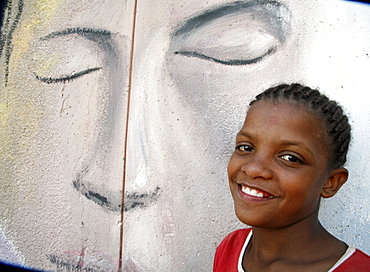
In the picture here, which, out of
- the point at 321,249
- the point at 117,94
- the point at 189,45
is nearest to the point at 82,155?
the point at 117,94

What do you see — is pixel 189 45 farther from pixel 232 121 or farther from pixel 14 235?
pixel 14 235

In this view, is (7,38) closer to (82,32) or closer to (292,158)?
(82,32)

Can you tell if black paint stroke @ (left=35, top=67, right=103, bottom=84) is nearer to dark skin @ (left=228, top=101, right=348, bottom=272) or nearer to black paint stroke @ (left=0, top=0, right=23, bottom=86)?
black paint stroke @ (left=0, top=0, right=23, bottom=86)

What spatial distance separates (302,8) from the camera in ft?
6.70

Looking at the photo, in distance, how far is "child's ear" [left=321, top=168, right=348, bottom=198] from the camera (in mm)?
1370

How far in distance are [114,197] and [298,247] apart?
3.93 ft

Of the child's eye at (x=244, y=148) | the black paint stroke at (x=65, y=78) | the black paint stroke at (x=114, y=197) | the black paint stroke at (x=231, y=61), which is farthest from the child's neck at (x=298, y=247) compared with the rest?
the black paint stroke at (x=65, y=78)

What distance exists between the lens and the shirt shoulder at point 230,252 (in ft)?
5.14

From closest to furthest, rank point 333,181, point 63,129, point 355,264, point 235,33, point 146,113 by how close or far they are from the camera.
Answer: point 355,264
point 333,181
point 235,33
point 146,113
point 63,129

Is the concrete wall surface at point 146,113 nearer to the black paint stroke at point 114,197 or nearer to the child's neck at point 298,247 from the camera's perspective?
the black paint stroke at point 114,197

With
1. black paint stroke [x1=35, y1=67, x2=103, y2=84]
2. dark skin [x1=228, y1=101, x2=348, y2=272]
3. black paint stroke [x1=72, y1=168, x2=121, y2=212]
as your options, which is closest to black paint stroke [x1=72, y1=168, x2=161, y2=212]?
black paint stroke [x1=72, y1=168, x2=121, y2=212]

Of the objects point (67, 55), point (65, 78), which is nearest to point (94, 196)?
point (65, 78)

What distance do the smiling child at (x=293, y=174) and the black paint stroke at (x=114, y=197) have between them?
0.88 meters

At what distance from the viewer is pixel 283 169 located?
128 cm
